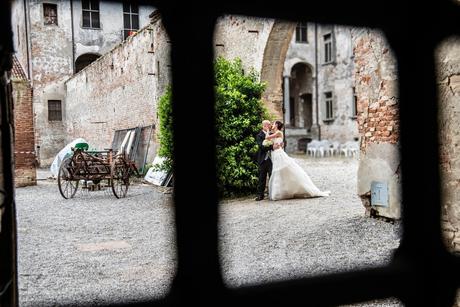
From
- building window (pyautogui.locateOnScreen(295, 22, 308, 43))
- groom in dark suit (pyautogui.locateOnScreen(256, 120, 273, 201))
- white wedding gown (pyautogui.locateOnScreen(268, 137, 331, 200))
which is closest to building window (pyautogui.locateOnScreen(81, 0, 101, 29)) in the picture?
building window (pyautogui.locateOnScreen(295, 22, 308, 43))

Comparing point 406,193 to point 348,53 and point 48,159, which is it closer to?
point 48,159

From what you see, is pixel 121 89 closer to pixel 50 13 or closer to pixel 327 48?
pixel 50 13

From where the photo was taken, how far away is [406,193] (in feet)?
4.48

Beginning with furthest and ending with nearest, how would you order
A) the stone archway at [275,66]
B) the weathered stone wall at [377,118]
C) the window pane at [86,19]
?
1. the window pane at [86,19]
2. the stone archway at [275,66]
3. the weathered stone wall at [377,118]

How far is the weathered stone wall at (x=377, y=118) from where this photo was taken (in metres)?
5.23

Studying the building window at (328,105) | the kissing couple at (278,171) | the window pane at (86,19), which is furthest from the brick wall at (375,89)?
the building window at (328,105)

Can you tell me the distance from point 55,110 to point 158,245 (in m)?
17.3

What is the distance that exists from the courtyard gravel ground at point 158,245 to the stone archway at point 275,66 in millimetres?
1983

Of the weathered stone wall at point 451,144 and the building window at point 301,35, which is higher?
the building window at point 301,35

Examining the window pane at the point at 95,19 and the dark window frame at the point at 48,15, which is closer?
the dark window frame at the point at 48,15

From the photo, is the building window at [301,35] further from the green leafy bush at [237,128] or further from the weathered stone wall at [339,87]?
the green leafy bush at [237,128]

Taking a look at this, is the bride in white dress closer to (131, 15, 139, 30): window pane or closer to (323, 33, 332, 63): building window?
(131, 15, 139, 30): window pane

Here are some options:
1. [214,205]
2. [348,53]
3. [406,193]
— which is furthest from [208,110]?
[348,53]

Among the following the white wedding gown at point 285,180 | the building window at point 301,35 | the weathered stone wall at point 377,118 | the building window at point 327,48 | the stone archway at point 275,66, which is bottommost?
the white wedding gown at point 285,180
